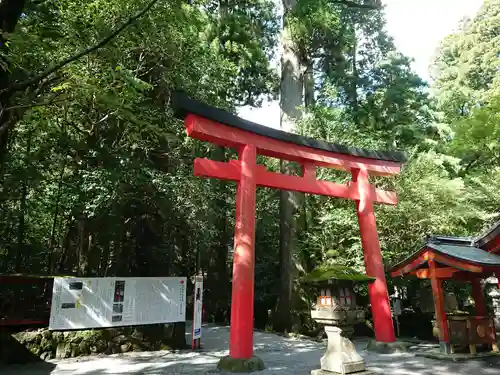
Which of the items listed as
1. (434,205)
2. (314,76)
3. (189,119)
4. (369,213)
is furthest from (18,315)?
(314,76)

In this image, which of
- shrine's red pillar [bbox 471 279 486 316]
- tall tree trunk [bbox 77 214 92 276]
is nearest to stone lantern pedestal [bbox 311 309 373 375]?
shrine's red pillar [bbox 471 279 486 316]

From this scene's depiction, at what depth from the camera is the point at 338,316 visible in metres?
5.96

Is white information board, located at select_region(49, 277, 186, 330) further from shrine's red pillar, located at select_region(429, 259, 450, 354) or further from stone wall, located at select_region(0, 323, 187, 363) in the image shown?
shrine's red pillar, located at select_region(429, 259, 450, 354)

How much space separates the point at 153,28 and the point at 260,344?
7.89m

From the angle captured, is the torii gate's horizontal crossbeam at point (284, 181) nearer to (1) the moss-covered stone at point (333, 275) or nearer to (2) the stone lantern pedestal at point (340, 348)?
(1) the moss-covered stone at point (333, 275)

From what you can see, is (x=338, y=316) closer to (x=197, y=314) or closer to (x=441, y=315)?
(x=441, y=315)

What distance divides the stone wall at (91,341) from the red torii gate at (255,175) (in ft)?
9.69

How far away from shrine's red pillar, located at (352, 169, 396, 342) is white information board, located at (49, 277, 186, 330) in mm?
4479

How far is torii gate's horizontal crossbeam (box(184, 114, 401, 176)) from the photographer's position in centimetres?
672

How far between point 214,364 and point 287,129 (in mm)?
8350

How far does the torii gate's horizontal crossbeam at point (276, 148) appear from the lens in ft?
22.0

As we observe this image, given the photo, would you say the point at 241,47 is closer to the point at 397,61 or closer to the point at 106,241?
the point at 397,61

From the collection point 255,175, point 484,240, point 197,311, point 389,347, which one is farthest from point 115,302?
point 484,240

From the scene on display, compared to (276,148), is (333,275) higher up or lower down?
lower down
